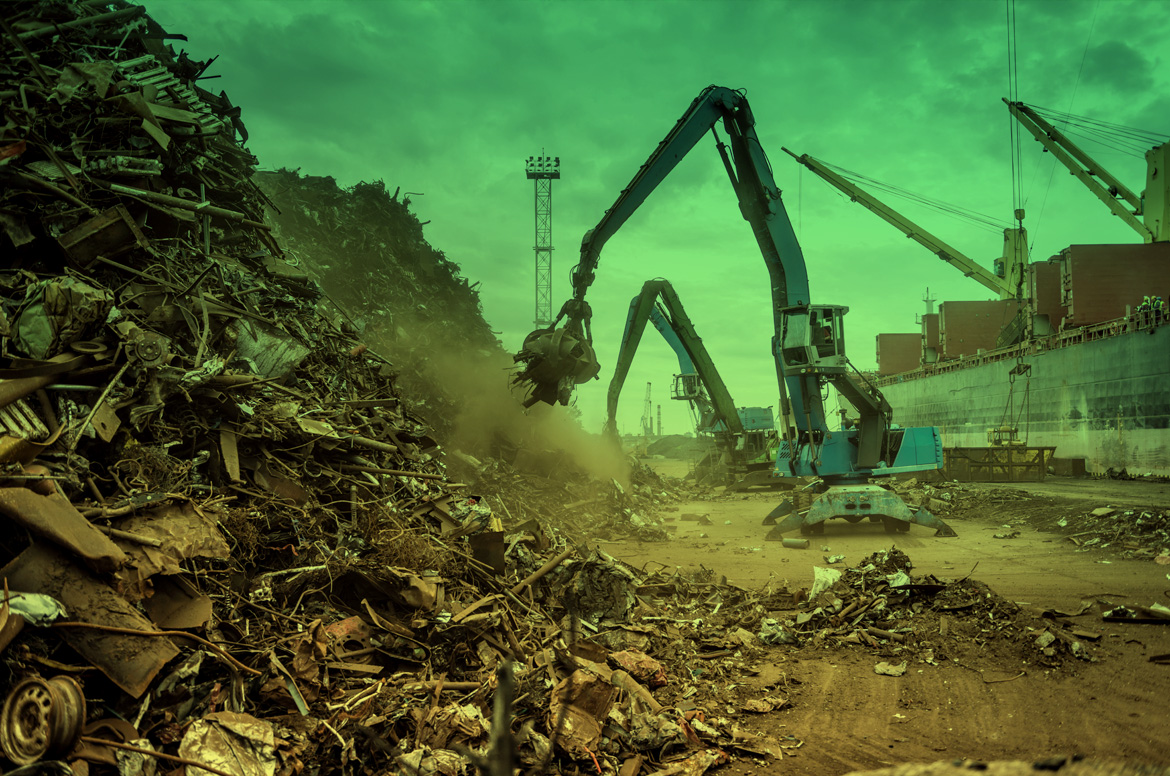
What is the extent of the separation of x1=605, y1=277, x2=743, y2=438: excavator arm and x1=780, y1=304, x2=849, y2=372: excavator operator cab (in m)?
6.70

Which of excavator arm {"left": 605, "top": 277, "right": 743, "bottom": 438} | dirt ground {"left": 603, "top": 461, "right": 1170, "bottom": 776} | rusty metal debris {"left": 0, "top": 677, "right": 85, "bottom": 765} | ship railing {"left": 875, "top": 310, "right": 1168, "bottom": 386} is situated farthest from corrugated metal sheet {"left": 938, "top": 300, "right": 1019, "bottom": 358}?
rusty metal debris {"left": 0, "top": 677, "right": 85, "bottom": 765}

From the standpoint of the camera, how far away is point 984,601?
6.79 m

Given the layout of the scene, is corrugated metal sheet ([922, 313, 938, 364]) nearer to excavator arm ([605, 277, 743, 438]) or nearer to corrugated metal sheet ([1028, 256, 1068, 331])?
corrugated metal sheet ([1028, 256, 1068, 331])

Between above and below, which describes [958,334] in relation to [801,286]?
above

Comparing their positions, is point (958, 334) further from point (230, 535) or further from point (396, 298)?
point (230, 535)

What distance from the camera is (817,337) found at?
39.5 ft

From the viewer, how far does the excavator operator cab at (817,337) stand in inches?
469

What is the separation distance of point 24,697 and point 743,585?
756 centimetres

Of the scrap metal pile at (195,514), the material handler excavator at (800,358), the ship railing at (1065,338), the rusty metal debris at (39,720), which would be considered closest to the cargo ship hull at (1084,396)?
the ship railing at (1065,338)

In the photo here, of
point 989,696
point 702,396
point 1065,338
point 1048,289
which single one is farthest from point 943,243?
point 989,696

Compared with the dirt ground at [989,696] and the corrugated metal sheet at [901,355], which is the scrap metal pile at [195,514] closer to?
the dirt ground at [989,696]

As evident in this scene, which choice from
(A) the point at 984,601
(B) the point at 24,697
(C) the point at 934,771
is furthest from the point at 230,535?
(A) the point at 984,601

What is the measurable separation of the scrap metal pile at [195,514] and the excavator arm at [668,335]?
10652mm

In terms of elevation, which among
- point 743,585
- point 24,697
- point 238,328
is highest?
point 238,328
